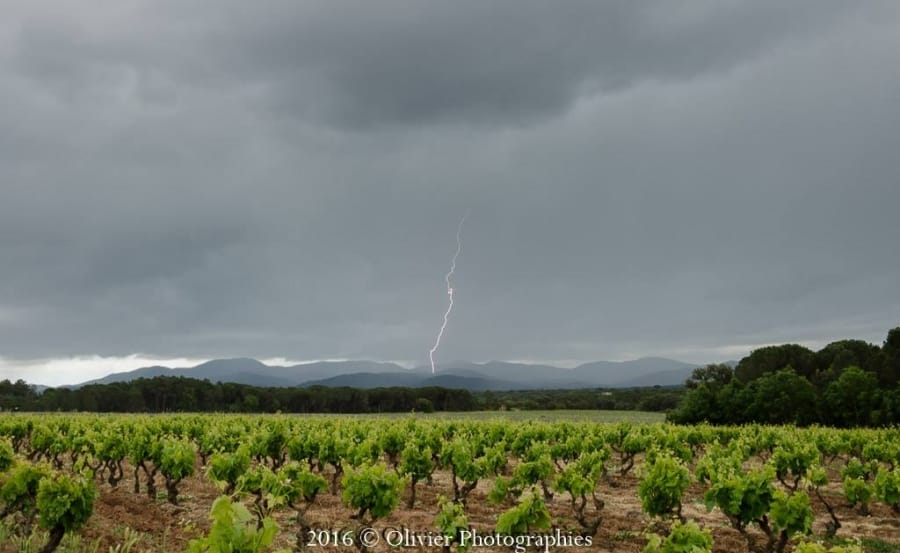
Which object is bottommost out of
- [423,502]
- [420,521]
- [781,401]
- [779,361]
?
[423,502]

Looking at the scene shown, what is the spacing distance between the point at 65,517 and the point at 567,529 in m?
12.1

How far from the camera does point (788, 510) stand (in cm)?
1463

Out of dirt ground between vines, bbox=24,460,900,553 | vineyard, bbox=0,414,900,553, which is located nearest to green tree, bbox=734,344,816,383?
vineyard, bbox=0,414,900,553

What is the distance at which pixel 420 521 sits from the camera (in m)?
19.0

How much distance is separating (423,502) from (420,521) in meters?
3.61

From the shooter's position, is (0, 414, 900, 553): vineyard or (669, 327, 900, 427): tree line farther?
(669, 327, 900, 427): tree line

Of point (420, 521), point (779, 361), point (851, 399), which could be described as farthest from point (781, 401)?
point (420, 521)

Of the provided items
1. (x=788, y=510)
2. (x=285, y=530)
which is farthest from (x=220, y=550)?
(x=788, y=510)

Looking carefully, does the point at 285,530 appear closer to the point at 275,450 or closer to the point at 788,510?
the point at 275,450

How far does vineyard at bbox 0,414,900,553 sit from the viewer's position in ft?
41.9

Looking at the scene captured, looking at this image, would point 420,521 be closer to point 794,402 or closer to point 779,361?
point 794,402

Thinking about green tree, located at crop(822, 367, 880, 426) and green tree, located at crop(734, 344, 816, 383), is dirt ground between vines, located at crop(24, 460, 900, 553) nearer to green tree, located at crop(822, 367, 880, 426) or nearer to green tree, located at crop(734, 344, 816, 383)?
green tree, located at crop(822, 367, 880, 426)

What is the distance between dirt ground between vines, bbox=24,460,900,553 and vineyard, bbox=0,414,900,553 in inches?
2.4

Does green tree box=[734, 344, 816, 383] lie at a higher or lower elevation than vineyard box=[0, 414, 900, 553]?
higher
